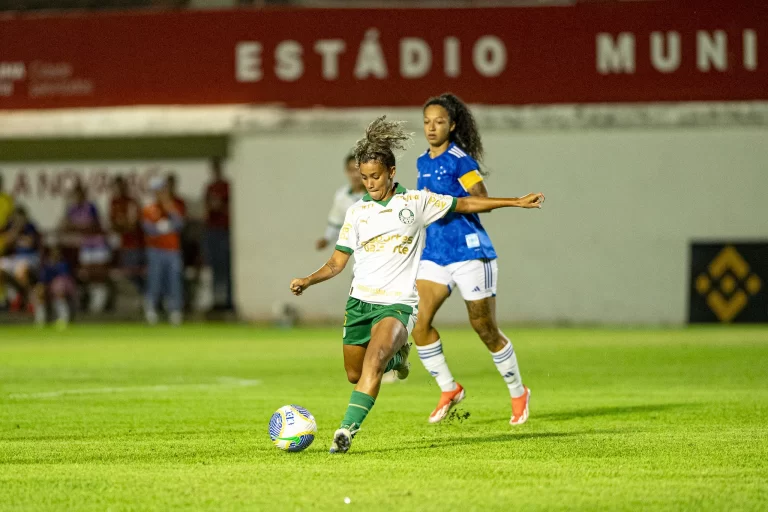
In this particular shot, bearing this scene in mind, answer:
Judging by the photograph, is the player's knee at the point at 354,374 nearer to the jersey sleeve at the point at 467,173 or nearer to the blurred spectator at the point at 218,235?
the jersey sleeve at the point at 467,173

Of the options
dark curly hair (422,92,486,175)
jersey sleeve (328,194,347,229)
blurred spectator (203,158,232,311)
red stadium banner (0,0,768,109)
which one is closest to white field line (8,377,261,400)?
jersey sleeve (328,194,347,229)

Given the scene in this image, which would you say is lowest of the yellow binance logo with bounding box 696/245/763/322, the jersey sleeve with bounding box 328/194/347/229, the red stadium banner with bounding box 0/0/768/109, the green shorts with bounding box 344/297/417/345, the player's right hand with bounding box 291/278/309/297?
the yellow binance logo with bounding box 696/245/763/322

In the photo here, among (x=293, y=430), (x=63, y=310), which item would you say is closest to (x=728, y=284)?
(x=63, y=310)

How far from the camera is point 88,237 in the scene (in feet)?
79.2

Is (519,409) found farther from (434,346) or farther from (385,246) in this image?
(385,246)

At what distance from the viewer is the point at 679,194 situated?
73.4ft

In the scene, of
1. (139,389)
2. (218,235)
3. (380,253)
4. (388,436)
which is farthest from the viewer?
(218,235)

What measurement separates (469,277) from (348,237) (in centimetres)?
156

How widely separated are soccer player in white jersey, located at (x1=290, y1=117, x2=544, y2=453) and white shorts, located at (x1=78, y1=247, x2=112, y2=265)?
16726 millimetres

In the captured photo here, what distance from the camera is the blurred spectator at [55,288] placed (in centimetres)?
2341

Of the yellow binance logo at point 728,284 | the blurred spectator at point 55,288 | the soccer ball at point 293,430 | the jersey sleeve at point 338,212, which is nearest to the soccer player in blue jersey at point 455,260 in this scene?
the soccer ball at point 293,430

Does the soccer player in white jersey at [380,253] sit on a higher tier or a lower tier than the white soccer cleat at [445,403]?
higher

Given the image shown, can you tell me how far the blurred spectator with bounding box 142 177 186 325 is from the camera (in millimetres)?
22688

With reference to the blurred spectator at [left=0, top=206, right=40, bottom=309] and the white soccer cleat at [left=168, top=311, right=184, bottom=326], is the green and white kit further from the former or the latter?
the blurred spectator at [left=0, top=206, right=40, bottom=309]
